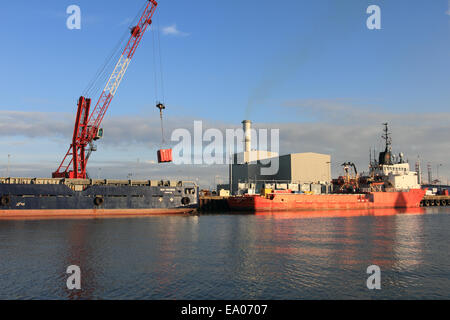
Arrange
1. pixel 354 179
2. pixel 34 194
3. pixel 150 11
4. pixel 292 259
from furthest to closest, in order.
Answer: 1. pixel 354 179
2. pixel 150 11
3. pixel 34 194
4. pixel 292 259

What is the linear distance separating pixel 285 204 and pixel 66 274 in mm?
59081

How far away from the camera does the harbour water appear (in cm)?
1695

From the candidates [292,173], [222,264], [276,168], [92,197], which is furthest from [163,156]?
[222,264]

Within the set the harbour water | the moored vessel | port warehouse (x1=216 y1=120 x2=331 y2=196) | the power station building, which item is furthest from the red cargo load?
the power station building

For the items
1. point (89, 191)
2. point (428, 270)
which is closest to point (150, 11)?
point (89, 191)

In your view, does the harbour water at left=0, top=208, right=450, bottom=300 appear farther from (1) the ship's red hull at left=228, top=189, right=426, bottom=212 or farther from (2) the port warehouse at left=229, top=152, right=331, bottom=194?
(2) the port warehouse at left=229, top=152, right=331, bottom=194

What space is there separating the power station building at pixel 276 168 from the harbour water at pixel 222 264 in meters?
62.2

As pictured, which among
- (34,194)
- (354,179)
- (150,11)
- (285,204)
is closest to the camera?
(34,194)

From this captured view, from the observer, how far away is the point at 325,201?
79812mm

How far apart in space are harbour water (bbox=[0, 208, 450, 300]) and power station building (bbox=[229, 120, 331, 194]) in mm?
62163

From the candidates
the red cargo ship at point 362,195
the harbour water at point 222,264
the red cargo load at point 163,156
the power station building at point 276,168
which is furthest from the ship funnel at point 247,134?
the harbour water at point 222,264

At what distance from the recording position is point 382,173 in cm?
9244
